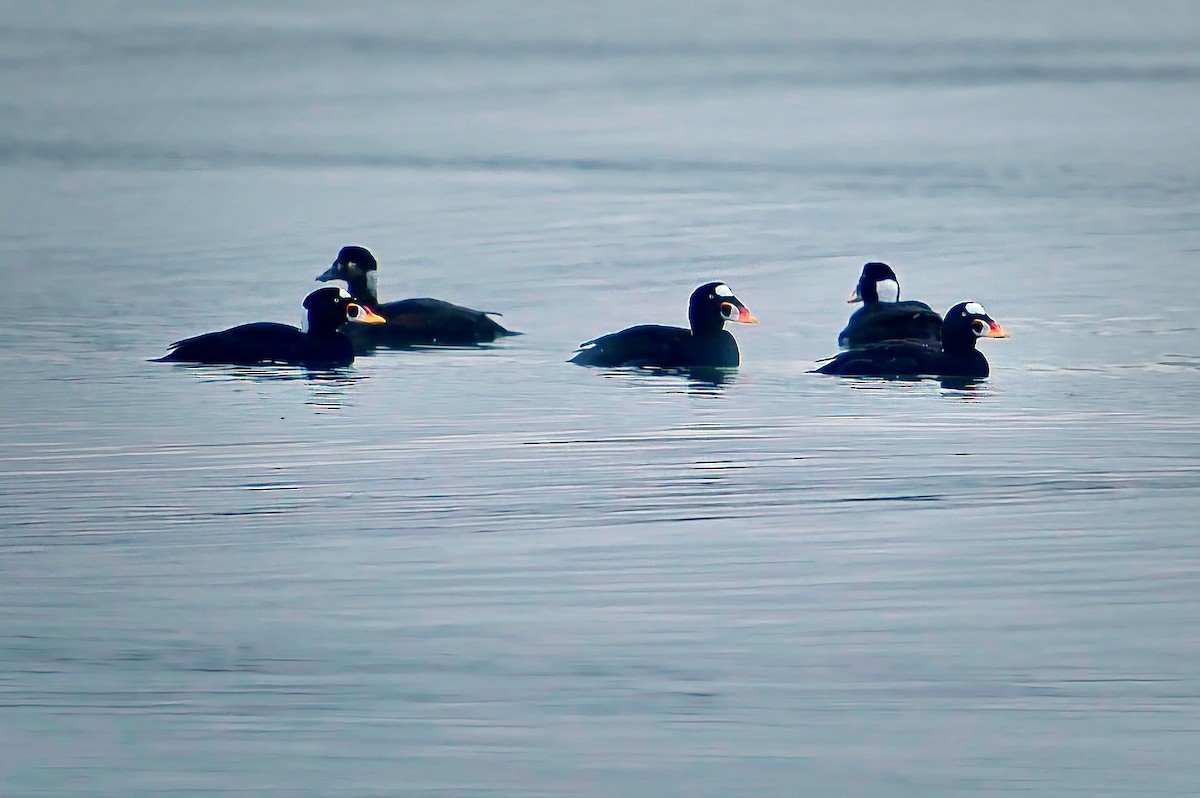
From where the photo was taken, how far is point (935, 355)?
11289 millimetres

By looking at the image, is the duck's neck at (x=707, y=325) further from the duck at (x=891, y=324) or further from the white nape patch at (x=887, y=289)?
the white nape patch at (x=887, y=289)

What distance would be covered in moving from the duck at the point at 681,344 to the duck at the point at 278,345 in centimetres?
137

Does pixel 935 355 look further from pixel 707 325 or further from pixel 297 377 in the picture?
pixel 297 377

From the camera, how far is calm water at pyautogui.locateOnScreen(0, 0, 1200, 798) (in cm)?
485

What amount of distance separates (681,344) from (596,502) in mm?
4242

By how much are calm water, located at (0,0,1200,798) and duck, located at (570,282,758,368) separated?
1.03ft

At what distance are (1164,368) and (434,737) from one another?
6.95 meters

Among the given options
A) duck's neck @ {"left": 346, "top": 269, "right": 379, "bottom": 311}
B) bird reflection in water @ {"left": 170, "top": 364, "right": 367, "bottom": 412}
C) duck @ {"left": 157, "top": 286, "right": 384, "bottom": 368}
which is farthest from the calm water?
duck's neck @ {"left": 346, "top": 269, "right": 379, "bottom": 311}

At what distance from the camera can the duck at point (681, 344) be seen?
11398 mm

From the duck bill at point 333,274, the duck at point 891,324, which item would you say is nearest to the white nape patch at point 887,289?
the duck at point 891,324

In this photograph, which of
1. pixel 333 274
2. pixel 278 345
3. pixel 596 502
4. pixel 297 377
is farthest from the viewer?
pixel 333 274

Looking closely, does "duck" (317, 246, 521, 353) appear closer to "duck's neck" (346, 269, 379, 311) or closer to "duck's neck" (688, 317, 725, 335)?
"duck's neck" (346, 269, 379, 311)

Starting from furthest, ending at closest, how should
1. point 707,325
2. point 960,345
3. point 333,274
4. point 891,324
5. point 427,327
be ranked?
point 333,274, point 427,327, point 891,324, point 707,325, point 960,345

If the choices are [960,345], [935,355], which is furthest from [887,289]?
[935,355]
